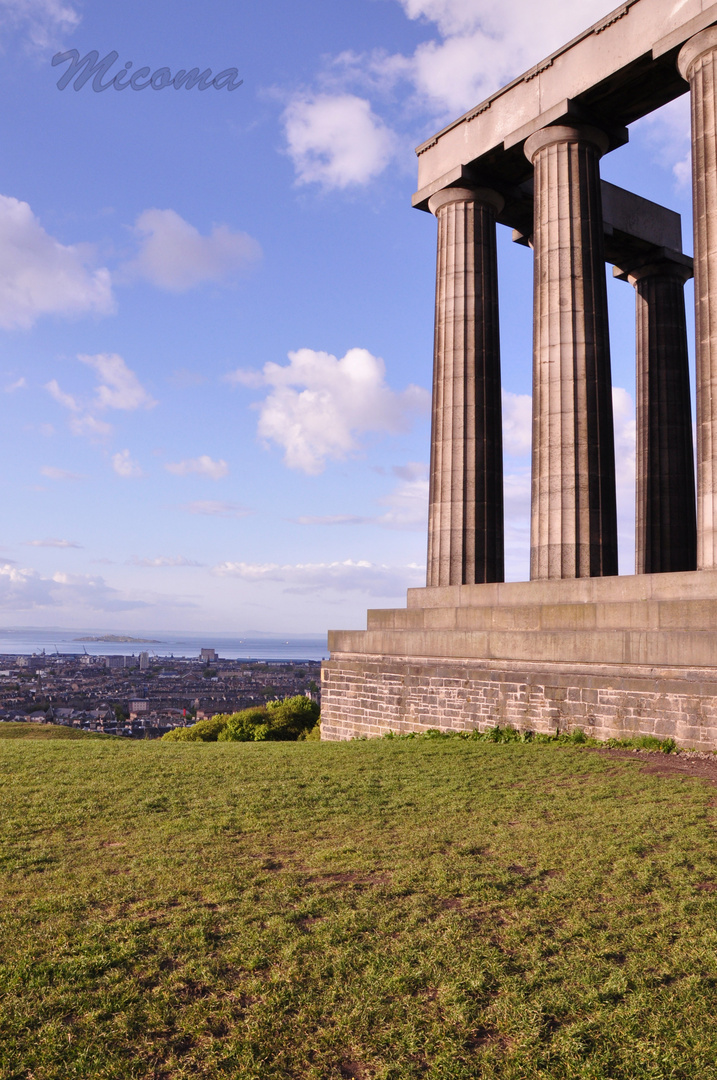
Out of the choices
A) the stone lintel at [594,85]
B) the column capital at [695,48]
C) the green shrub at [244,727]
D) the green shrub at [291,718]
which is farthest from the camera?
the green shrub at [291,718]

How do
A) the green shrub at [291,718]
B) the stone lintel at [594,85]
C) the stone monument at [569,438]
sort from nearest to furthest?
the stone monument at [569,438] → the stone lintel at [594,85] → the green shrub at [291,718]

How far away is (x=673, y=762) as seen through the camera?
13680 mm

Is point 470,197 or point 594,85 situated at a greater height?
point 594,85

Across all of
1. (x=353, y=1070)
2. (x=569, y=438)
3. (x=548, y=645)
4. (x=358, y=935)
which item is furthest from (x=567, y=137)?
(x=353, y=1070)

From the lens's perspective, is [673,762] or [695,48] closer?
[673,762]

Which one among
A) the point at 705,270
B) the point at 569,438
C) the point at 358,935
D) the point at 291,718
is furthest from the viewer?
the point at 291,718

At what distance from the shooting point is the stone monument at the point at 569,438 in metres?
16.6

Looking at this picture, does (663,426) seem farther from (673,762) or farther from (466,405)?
(673,762)

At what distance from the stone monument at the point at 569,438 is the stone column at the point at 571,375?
2.0 inches

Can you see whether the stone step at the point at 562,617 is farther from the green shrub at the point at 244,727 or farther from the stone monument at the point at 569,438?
the green shrub at the point at 244,727

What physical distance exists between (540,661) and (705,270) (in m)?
9.34

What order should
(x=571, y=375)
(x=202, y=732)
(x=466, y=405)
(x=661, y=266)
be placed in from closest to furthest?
(x=571, y=375) < (x=466, y=405) < (x=661, y=266) < (x=202, y=732)

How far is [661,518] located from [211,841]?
21.2 meters

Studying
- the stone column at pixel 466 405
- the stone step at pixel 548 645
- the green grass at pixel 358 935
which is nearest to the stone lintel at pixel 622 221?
the stone column at pixel 466 405
